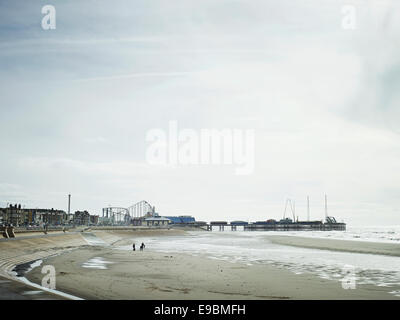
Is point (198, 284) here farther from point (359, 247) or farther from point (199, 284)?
point (359, 247)

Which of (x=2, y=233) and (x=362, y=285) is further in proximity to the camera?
(x=2, y=233)

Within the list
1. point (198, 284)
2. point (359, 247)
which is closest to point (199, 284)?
point (198, 284)

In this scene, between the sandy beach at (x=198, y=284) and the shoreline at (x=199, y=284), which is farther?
the sandy beach at (x=198, y=284)

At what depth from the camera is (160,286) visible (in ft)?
73.6

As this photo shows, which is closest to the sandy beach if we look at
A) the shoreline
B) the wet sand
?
the shoreline

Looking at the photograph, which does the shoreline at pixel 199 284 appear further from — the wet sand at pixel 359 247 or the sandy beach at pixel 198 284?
the wet sand at pixel 359 247

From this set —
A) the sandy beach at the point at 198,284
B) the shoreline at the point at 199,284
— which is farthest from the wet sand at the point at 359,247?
the sandy beach at the point at 198,284

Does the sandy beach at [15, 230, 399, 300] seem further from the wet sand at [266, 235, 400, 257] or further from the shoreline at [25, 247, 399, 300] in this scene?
the wet sand at [266, 235, 400, 257]

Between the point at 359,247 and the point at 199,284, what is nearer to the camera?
the point at 199,284
